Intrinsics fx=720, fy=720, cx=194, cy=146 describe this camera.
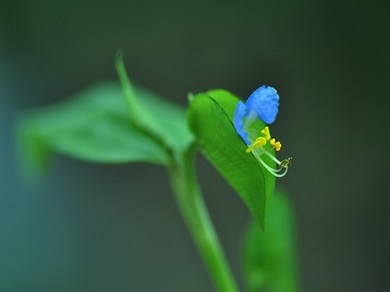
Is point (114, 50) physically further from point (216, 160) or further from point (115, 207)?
point (216, 160)

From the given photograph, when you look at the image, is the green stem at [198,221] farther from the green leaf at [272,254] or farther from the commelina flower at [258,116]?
the commelina flower at [258,116]

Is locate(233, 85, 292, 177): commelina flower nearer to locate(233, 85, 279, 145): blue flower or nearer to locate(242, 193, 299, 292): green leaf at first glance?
locate(233, 85, 279, 145): blue flower

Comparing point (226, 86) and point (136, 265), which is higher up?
point (226, 86)

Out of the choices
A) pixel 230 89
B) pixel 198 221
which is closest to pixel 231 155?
pixel 198 221

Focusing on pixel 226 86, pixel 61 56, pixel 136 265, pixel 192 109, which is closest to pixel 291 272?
pixel 192 109

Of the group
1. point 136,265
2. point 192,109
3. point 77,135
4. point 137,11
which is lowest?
point 192,109

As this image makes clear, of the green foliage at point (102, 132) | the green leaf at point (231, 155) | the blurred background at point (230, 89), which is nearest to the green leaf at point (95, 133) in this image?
the green foliage at point (102, 132)

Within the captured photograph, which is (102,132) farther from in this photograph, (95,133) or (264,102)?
(264,102)
